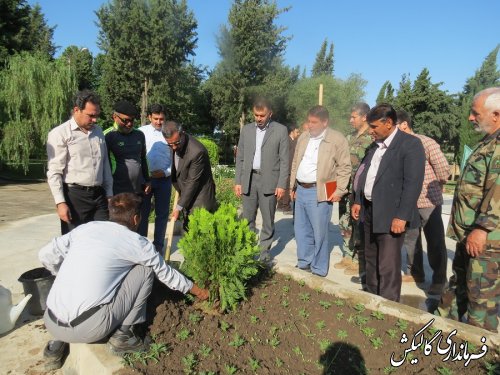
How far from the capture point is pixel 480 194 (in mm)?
2727

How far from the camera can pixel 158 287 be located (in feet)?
10.6

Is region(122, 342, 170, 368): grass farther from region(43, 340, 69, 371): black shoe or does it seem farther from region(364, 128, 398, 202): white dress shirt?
region(364, 128, 398, 202): white dress shirt

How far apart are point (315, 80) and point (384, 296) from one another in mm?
36698

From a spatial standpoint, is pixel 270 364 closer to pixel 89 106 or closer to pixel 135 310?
pixel 135 310

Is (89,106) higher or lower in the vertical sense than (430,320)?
higher

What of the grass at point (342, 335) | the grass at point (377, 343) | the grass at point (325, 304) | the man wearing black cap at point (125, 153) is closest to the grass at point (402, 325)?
the grass at point (377, 343)

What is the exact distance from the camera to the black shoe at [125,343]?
2324 millimetres

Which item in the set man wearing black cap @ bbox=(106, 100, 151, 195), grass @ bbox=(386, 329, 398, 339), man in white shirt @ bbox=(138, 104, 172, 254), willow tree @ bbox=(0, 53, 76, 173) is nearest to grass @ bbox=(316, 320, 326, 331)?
grass @ bbox=(386, 329, 398, 339)

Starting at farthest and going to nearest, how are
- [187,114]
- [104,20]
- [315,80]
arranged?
[315,80] → [187,114] → [104,20]

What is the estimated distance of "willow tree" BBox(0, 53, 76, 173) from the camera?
15008 millimetres

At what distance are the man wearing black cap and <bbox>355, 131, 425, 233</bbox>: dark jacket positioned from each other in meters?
2.71

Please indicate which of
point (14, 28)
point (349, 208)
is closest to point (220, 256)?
point (349, 208)

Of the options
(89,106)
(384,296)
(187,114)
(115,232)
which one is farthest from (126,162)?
(187,114)

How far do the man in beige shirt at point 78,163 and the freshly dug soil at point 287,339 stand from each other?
1.17m
